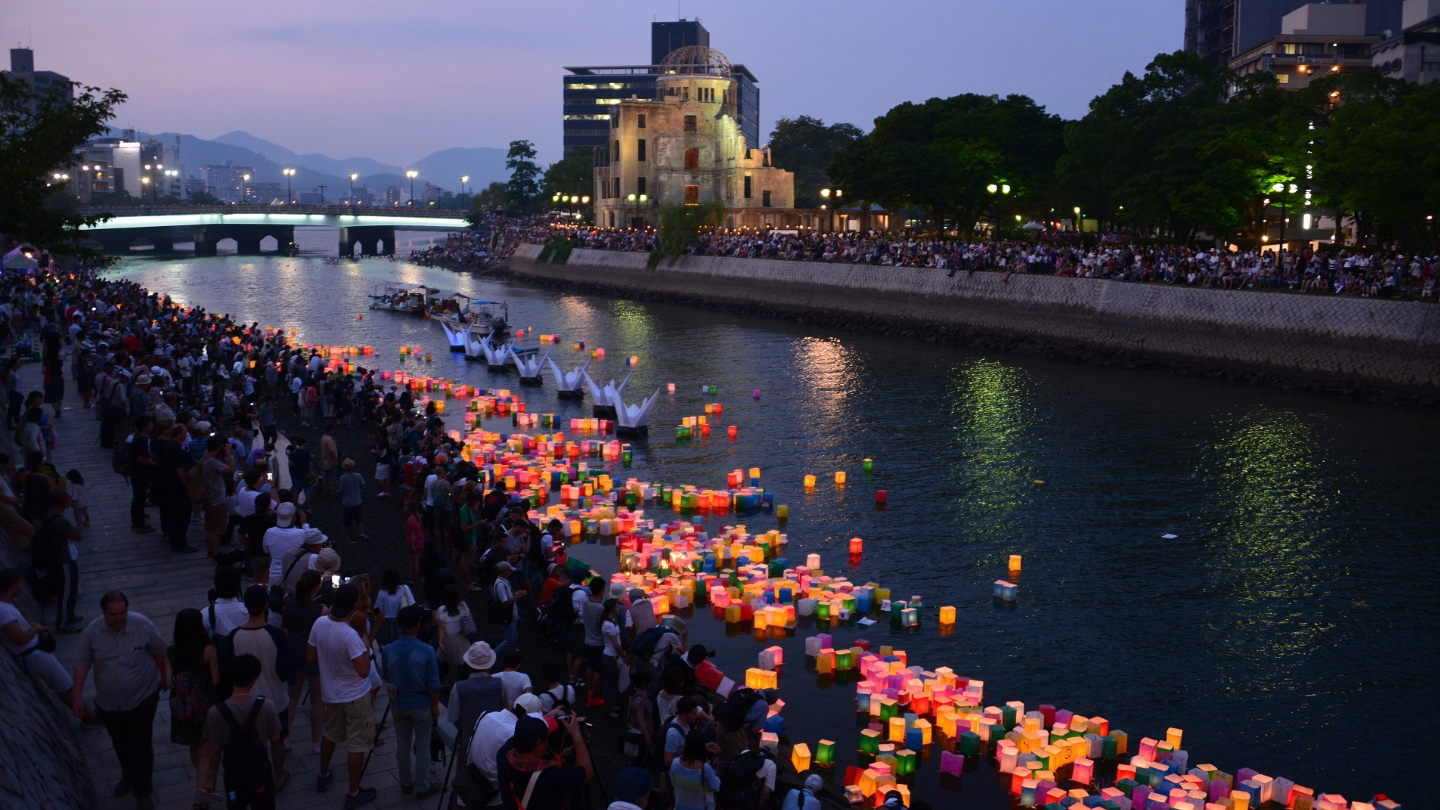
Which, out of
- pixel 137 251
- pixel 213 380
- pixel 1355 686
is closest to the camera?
pixel 1355 686

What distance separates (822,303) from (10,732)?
193 ft

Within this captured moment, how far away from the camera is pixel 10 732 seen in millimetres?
7840

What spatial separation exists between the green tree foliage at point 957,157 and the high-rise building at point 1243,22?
17.0 meters

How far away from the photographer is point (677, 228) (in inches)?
3187

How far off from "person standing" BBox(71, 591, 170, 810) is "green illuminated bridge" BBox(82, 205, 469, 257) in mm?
120417

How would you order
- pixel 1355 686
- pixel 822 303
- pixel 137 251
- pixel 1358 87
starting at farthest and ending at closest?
pixel 137 251 → pixel 822 303 → pixel 1358 87 → pixel 1355 686

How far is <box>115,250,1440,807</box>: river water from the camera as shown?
15148 millimetres

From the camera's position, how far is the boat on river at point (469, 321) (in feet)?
170

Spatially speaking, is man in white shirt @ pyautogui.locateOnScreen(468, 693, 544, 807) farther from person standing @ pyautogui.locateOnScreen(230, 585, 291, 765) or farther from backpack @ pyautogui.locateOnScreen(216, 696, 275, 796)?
person standing @ pyautogui.locateOnScreen(230, 585, 291, 765)

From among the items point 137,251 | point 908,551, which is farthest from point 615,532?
point 137,251

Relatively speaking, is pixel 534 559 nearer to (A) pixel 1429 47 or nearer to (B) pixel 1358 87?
(B) pixel 1358 87

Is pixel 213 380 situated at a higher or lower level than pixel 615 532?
higher

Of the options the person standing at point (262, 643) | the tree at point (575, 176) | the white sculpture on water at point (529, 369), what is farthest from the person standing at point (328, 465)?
the tree at point (575, 176)

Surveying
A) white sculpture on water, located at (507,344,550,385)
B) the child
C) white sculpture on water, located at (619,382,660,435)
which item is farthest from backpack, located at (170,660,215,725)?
white sculpture on water, located at (507,344,550,385)
